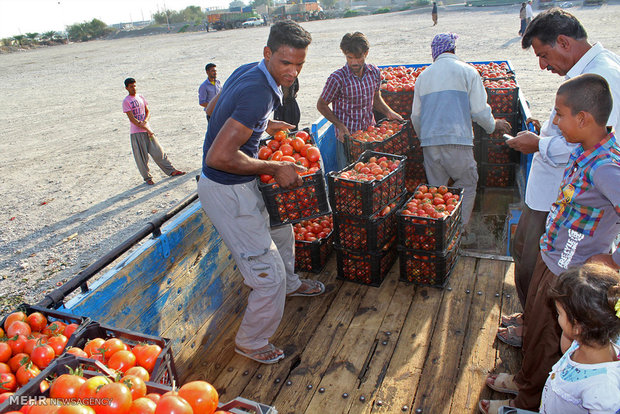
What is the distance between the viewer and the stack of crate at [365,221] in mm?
4387

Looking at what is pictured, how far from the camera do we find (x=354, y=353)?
381cm

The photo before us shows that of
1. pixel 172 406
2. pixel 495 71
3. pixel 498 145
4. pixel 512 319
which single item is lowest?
pixel 512 319

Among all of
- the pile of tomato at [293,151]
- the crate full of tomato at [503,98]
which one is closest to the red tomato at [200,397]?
the pile of tomato at [293,151]

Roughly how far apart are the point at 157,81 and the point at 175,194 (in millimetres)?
14857

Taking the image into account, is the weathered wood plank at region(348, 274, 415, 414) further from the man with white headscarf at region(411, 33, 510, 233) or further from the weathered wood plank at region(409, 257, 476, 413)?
the man with white headscarf at region(411, 33, 510, 233)

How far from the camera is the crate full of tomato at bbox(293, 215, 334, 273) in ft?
16.1

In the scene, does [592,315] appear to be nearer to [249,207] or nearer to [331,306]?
[249,207]

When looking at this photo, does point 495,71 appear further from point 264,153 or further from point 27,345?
point 27,345

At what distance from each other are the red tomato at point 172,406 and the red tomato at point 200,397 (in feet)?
0.17

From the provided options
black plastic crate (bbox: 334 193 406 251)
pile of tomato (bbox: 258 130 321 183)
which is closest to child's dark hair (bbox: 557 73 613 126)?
pile of tomato (bbox: 258 130 321 183)

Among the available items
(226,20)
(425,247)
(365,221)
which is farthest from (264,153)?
(226,20)

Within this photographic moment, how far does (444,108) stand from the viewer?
5289 mm

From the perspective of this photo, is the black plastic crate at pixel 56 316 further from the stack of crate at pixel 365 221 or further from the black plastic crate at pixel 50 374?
the stack of crate at pixel 365 221

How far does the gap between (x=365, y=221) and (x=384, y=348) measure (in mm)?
1229
